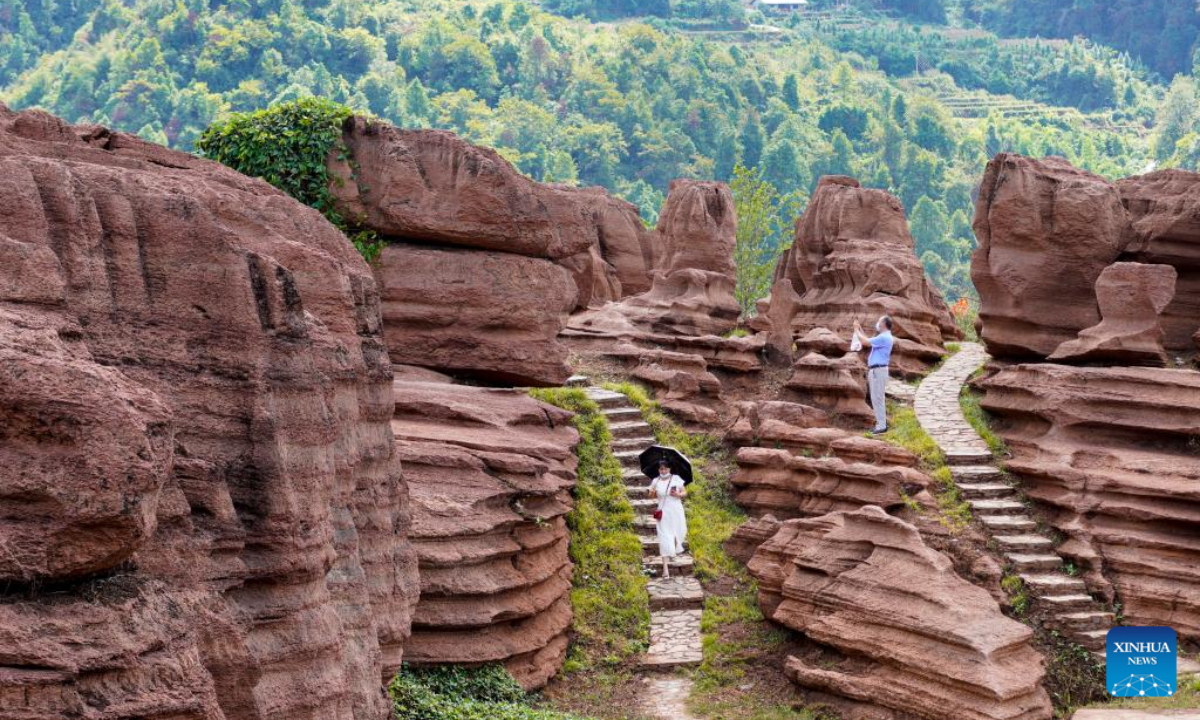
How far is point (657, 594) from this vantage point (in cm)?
1717

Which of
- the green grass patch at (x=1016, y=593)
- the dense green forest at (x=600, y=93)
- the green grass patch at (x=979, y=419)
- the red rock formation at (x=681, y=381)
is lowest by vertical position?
the dense green forest at (x=600, y=93)

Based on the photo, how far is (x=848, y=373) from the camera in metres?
20.8

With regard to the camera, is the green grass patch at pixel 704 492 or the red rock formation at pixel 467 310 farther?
the green grass patch at pixel 704 492

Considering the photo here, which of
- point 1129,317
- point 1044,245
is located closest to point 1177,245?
point 1044,245

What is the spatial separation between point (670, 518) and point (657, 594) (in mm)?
915

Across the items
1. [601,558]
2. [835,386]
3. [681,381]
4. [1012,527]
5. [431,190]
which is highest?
[431,190]

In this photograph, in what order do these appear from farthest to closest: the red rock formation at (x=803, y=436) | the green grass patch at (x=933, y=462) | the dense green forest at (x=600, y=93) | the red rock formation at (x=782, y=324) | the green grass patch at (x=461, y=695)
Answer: the dense green forest at (x=600, y=93)
the red rock formation at (x=782, y=324)
the red rock formation at (x=803, y=436)
the green grass patch at (x=933, y=462)
the green grass patch at (x=461, y=695)

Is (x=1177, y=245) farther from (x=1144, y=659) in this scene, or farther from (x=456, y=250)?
(x=456, y=250)

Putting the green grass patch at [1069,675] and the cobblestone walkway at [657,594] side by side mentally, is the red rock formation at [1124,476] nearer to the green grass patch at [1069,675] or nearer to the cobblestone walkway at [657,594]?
the green grass patch at [1069,675]

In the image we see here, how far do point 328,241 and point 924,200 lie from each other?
7437 centimetres

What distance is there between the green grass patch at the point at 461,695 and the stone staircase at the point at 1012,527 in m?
5.48

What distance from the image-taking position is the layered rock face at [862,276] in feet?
82.7

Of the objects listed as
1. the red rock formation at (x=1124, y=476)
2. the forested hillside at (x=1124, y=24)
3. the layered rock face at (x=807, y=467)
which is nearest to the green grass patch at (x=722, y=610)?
the layered rock face at (x=807, y=467)

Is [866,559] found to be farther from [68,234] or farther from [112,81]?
[112,81]
